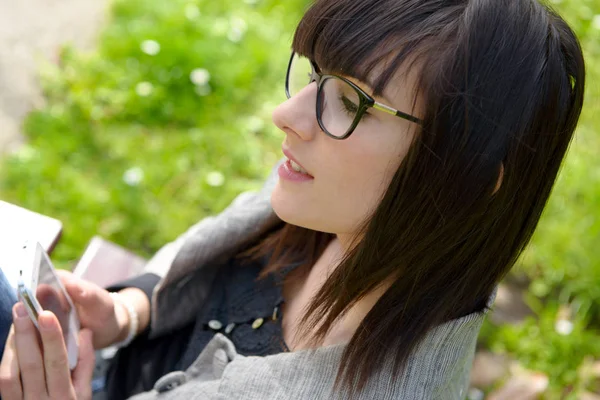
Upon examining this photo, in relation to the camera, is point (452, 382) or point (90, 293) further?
point (90, 293)

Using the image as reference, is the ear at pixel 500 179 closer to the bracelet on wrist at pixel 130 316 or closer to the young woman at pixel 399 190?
the young woman at pixel 399 190

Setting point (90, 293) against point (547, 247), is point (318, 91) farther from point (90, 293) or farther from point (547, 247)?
point (547, 247)

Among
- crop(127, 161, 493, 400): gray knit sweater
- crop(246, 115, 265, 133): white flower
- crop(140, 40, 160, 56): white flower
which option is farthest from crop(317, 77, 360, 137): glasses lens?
crop(140, 40, 160, 56): white flower

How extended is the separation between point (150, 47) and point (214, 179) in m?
0.78

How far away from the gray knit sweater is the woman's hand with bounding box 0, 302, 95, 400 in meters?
0.21

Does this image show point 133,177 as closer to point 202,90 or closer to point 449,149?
point 202,90

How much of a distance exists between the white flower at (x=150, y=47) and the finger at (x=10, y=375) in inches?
82.9

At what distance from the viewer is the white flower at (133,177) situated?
104 inches

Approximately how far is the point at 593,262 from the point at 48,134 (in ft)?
7.23

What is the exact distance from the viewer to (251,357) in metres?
1.30

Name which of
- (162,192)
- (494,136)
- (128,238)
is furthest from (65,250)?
(494,136)

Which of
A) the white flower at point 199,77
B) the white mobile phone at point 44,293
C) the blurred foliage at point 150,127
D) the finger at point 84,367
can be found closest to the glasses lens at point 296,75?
the white mobile phone at point 44,293

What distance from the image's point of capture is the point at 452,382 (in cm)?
129

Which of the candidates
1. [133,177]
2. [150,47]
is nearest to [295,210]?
[133,177]
